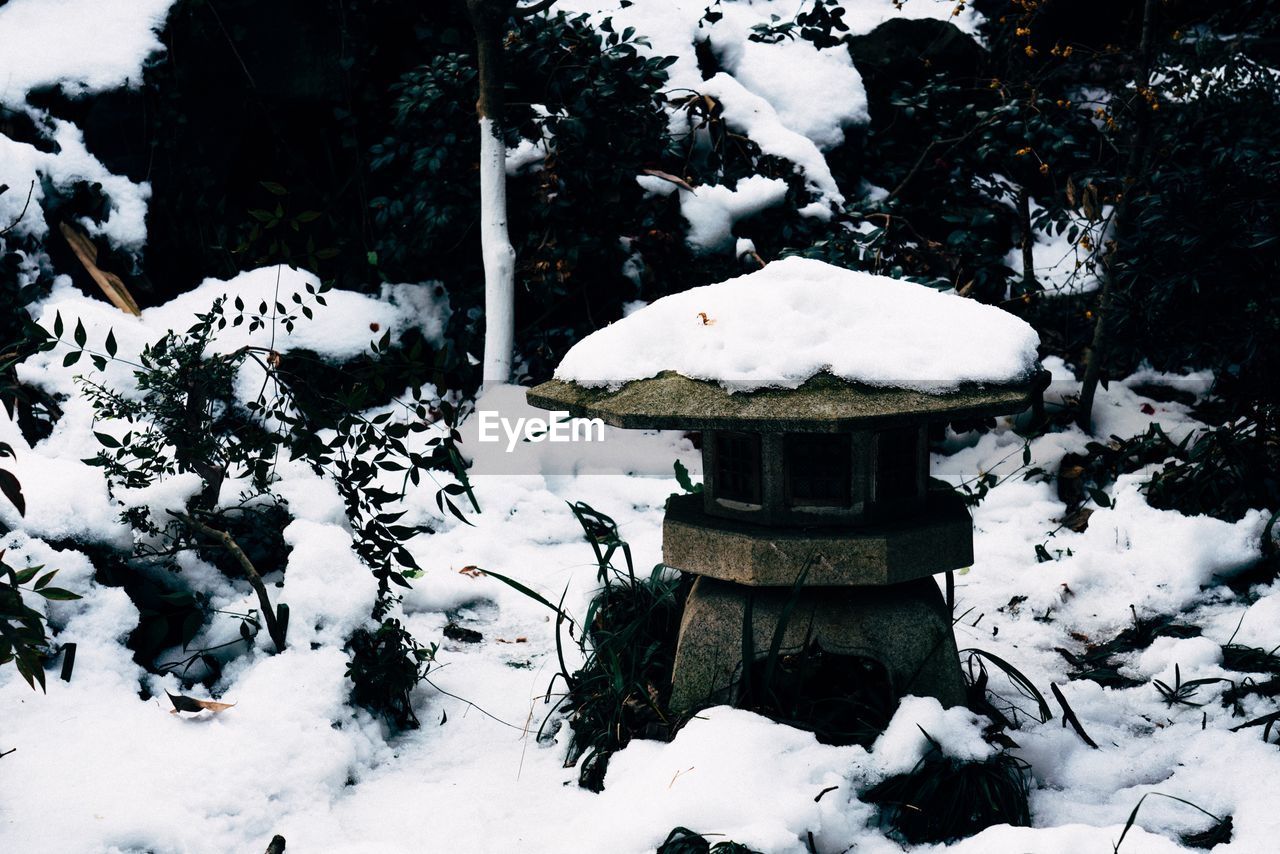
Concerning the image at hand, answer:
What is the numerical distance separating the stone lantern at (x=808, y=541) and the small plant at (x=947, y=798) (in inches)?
10.8

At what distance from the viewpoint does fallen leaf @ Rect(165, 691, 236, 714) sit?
9.25 ft

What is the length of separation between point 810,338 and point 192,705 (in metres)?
1.91

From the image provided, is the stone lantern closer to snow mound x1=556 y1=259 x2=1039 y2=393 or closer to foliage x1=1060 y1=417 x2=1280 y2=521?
snow mound x1=556 y1=259 x2=1039 y2=393

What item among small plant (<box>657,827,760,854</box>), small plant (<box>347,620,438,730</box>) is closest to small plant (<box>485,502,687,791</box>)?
small plant (<box>347,620,438,730</box>)

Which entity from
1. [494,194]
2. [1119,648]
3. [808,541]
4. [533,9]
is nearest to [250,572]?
[808,541]

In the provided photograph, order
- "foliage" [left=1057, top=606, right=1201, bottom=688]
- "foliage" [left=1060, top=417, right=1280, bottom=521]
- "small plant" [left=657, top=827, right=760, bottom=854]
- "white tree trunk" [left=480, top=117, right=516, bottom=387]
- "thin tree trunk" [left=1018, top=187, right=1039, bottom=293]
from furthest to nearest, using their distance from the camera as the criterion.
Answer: "thin tree trunk" [left=1018, top=187, right=1039, bottom=293] < "white tree trunk" [left=480, top=117, right=516, bottom=387] < "foliage" [left=1060, top=417, right=1280, bottom=521] < "foliage" [left=1057, top=606, right=1201, bottom=688] < "small plant" [left=657, top=827, right=760, bottom=854]

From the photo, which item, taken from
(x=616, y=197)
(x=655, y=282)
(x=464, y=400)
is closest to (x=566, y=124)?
(x=616, y=197)

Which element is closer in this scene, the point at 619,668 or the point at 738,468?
the point at 738,468

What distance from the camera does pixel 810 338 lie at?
2.65 metres

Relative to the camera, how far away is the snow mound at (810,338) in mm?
2557

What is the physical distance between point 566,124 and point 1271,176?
121 inches

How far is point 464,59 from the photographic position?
17.6 feet

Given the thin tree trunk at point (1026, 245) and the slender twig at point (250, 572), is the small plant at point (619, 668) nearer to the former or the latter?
the slender twig at point (250, 572)

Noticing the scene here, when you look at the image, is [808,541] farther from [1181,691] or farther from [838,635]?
[1181,691]
